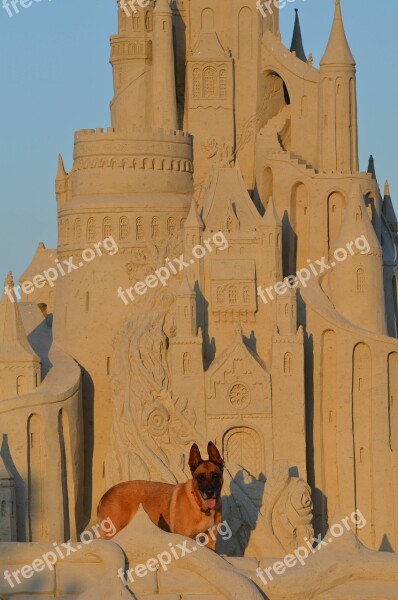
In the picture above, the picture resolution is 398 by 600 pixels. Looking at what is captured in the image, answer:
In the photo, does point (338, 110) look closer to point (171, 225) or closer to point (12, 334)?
point (171, 225)

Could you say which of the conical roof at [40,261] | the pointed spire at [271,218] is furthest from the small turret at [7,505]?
the conical roof at [40,261]

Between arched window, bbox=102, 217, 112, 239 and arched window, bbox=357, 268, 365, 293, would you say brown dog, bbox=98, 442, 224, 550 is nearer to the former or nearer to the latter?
arched window, bbox=357, 268, 365, 293

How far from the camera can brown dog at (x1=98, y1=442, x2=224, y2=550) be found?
37.5 m

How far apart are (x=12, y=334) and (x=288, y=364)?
28.1ft

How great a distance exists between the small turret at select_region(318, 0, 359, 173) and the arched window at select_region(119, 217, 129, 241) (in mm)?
6365

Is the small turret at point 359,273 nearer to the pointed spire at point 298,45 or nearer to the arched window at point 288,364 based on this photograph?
the arched window at point 288,364

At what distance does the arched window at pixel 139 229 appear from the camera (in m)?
67.4

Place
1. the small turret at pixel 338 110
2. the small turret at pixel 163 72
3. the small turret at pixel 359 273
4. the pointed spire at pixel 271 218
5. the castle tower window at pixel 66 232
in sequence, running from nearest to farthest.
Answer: the pointed spire at pixel 271 218, the small turret at pixel 359 273, the small turret at pixel 338 110, the castle tower window at pixel 66 232, the small turret at pixel 163 72

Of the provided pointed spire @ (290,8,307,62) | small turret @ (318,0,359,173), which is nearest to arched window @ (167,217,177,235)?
small turret @ (318,0,359,173)

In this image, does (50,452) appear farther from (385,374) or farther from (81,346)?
(385,374)

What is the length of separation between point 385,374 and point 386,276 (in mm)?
4794

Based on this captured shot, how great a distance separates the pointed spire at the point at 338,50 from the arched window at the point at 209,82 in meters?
4.44

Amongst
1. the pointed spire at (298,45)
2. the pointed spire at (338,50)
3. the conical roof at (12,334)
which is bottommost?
the conical roof at (12,334)

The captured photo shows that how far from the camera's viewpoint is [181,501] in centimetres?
3822
